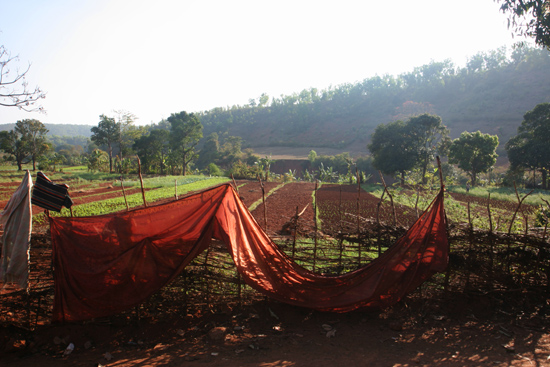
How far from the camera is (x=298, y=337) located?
439 cm

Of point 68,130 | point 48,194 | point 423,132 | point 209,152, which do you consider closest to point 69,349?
point 48,194

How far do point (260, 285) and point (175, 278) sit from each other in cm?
125

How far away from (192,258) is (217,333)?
3.35 feet

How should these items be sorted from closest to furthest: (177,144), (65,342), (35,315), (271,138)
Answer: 1. (65,342)
2. (35,315)
3. (177,144)
4. (271,138)

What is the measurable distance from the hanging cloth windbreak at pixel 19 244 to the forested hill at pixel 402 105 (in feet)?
193

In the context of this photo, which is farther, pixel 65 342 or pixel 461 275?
pixel 461 275

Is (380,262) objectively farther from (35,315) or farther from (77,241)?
(35,315)

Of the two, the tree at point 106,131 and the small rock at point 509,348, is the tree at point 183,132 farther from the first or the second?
the small rock at point 509,348

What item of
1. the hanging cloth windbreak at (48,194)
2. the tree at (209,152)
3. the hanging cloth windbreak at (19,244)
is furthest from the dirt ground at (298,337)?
the tree at (209,152)

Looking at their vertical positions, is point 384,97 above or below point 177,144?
above

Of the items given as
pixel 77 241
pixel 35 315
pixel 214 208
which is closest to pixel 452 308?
pixel 214 208

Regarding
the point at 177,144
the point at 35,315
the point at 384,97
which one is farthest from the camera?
the point at 384,97

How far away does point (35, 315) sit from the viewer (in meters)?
4.75

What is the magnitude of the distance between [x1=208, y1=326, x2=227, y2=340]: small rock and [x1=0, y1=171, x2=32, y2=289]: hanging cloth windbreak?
99.2 inches
